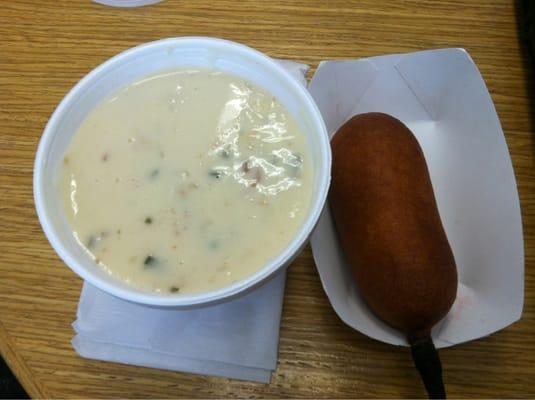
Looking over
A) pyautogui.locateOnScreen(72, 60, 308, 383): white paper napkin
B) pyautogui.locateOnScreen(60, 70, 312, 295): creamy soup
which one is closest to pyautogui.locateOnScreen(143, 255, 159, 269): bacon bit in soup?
pyautogui.locateOnScreen(60, 70, 312, 295): creamy soup

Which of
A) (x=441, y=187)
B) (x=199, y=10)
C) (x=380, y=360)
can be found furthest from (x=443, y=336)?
(x=199, y=10)

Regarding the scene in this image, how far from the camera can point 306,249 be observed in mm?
652

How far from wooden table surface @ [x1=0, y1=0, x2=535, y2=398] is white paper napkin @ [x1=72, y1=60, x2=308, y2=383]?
0.06 ft

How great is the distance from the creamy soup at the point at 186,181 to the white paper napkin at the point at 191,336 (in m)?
0.12

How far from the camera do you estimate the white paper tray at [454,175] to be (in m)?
0.59

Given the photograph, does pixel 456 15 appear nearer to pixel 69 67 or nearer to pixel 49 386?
pixel 69 67

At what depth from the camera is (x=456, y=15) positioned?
0.79 metres

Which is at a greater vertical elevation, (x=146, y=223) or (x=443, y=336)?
(x=146, y=223)

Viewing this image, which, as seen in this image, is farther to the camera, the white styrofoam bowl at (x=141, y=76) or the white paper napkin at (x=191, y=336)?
the white paper napkin at (x=191, y=336)

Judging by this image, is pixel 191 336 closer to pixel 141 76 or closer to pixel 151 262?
pixel 151 262

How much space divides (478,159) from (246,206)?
0.37 metres

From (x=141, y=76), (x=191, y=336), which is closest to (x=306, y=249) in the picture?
(x=191, y=336)

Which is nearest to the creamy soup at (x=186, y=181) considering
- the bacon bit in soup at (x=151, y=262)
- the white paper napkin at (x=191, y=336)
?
the bacon bit in soup at (x=151, y=262)

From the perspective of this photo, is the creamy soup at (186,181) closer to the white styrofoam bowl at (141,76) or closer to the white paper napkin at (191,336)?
the white styrofoam bowl at (141,76)
